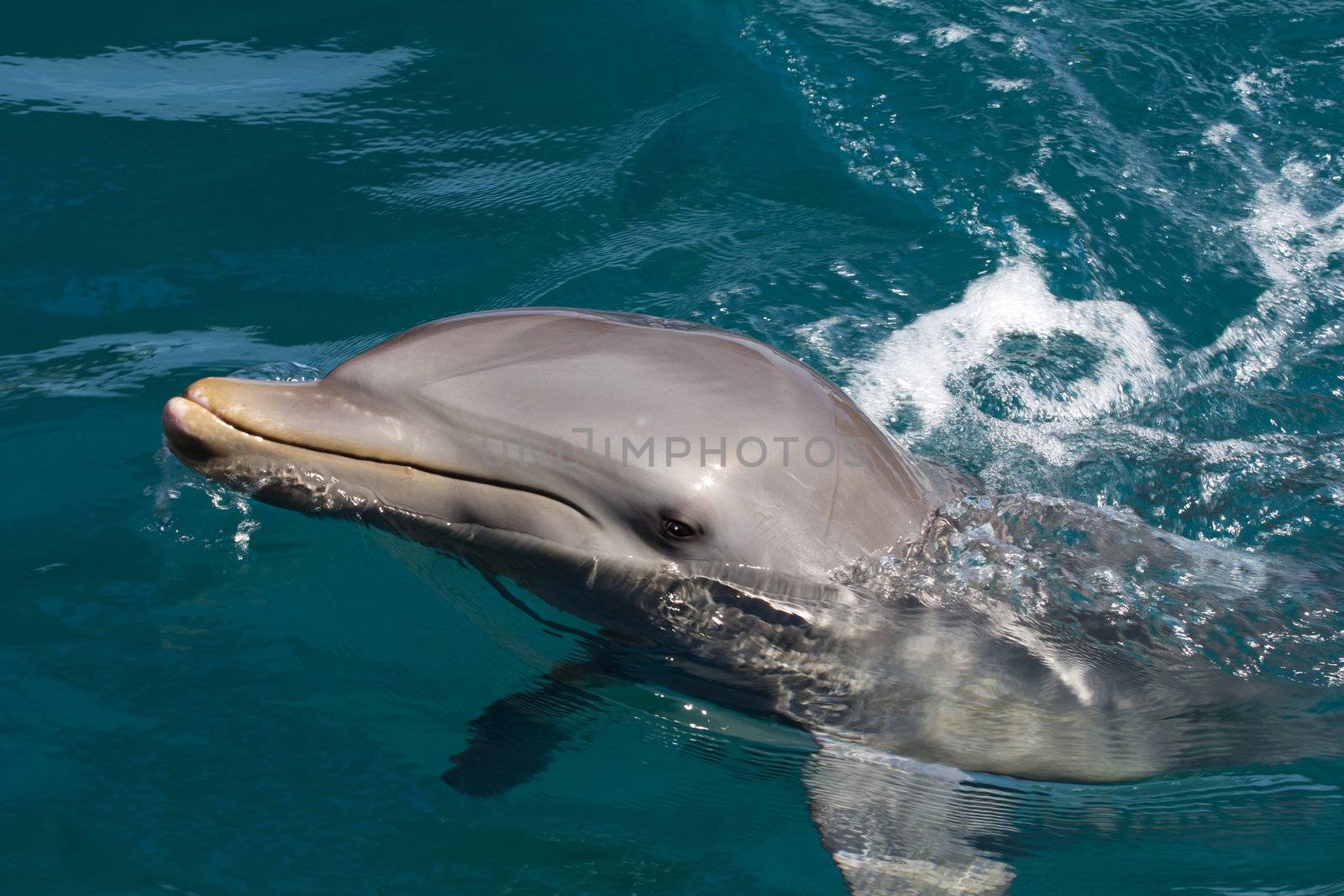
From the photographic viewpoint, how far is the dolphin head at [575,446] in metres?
4.54

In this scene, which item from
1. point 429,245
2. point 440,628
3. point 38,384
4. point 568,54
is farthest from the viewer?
point 568,54

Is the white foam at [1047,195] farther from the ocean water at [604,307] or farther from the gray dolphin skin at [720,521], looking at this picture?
the gray dolphin skin at [720,521]

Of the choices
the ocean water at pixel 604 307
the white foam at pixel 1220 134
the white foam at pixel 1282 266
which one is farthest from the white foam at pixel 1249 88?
the white foam at pixel 1282 266

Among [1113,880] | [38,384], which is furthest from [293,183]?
[1113,880]

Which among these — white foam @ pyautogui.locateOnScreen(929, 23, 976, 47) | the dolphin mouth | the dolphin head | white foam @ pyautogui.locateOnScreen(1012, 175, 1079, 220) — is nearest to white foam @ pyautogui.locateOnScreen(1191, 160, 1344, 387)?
white foam @ pyautogui.locateOnScreen(1012, 175, 1079, 220)

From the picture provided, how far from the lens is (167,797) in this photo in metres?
4.69

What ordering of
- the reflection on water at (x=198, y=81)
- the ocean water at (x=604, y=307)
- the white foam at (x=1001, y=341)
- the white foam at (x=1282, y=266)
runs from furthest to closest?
the reflection on water at (x=198, y=81) < the white foam at (x=1282, y=266) < the white foam at (x=1001, y=341) < the ocean water at (x=604, y=307)

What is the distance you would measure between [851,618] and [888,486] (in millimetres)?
533

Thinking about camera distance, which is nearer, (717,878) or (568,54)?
(717,878)

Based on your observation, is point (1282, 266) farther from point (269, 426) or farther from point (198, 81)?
point (198, 81)

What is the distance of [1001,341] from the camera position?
8.20 m

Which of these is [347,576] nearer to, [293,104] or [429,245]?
[429,245]

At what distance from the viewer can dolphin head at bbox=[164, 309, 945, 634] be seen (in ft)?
14.9

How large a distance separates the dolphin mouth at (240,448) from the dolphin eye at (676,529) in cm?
28
